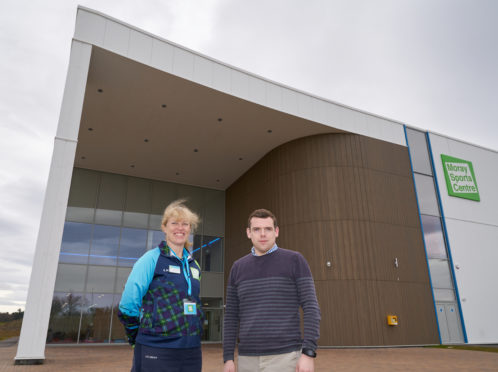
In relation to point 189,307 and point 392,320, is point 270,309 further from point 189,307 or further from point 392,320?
point 392,320

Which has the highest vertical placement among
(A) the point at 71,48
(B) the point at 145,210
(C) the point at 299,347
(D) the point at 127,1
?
(D) the point at 127,1

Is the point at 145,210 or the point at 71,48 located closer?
the point at 71,48

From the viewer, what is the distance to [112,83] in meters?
12.1

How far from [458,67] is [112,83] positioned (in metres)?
18.9

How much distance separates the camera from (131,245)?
59.9 feet

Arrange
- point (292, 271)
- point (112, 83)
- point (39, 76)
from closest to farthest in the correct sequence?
point (292, 271) < point (112, 83) < point (39, 76)

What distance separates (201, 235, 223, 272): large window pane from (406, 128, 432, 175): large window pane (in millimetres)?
11599

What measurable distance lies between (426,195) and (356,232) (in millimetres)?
4734

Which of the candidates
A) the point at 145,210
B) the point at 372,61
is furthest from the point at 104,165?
the point at 372,61

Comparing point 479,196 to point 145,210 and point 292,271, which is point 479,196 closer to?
point 145,210

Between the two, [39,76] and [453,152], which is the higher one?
[39,76]

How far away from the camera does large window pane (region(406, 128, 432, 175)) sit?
54.2 ft

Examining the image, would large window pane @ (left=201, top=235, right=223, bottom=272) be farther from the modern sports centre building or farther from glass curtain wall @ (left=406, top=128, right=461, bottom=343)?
glass curtain wall @ (left=406, top=128, right=461, bottom=343)

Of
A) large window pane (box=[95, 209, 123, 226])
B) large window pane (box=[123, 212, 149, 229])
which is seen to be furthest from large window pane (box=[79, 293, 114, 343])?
large window pane (box=[123, 212, 149, 229])
